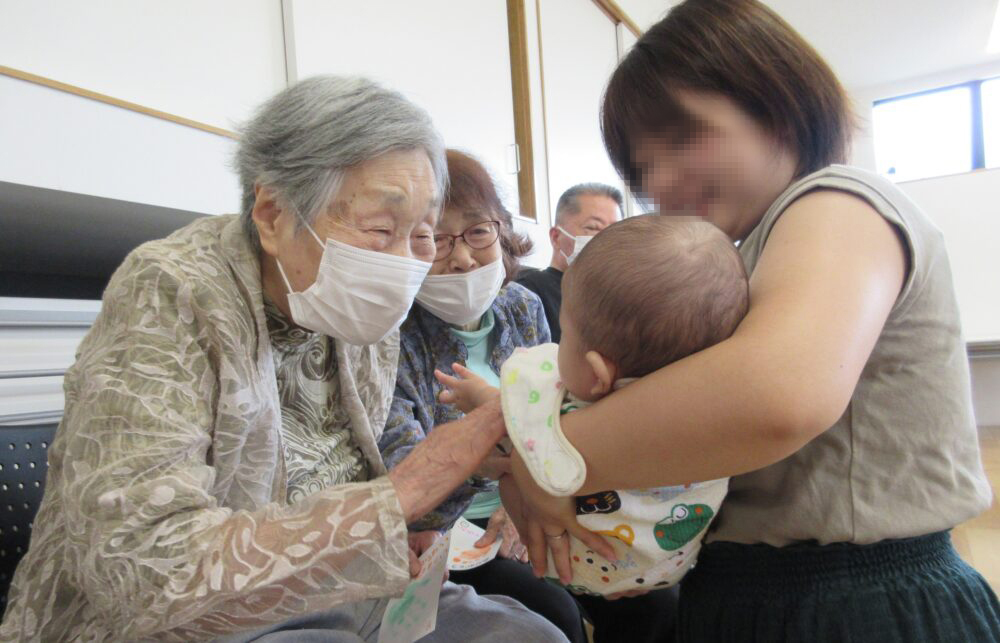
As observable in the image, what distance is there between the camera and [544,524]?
0.92m

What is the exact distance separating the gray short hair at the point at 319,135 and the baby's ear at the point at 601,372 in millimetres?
479

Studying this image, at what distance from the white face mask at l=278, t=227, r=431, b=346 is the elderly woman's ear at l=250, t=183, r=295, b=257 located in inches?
1.5

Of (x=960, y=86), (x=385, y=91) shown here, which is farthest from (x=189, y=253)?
(x=960, y=86)

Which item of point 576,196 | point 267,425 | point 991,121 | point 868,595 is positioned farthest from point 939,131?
point 267,425

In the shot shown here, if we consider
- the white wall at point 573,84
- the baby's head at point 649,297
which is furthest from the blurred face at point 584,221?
the baby's head at point 649,297

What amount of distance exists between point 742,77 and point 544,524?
2.13ft

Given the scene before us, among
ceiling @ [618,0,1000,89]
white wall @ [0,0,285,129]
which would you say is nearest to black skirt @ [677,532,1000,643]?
white wall @ [0,0,285,129]

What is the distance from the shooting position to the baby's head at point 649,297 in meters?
0.72

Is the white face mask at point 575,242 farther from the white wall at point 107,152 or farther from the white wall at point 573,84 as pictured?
the white wall at point 107,152

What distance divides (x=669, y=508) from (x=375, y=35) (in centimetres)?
216

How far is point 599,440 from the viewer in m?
0.73

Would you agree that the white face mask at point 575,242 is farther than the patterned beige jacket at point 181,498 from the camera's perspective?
Yes

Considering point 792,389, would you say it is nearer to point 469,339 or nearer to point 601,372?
point 601,372

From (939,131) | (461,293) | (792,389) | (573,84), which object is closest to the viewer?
(792,389)
